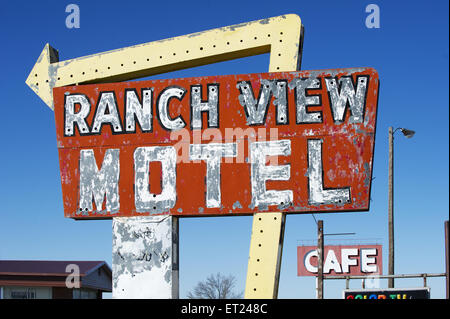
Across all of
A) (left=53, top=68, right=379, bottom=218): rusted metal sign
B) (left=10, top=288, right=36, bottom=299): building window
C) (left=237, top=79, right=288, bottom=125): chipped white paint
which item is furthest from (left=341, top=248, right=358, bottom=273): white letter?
(left=237, top=79, right=288, bottom=125): chipped white paint

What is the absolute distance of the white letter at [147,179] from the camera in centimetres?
876

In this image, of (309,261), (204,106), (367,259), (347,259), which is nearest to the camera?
(204,106)

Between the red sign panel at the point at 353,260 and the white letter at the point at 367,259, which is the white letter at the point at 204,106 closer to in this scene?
the red sign panel at the point at 353,260

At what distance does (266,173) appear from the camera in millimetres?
8477

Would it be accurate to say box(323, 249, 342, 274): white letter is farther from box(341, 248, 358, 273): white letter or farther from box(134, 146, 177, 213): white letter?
box(134, 146, 177, 213): white letter

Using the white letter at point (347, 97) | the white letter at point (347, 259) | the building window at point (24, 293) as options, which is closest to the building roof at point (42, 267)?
the building window at point (24, 293)

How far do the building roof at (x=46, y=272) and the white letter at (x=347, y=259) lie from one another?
15538 millimetres

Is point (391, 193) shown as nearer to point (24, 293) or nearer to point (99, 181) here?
point (99, 181)

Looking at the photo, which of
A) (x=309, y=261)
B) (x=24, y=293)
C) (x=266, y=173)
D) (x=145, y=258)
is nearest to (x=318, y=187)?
(x=266, y=173)

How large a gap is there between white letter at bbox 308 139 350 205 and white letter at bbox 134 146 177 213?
200 centimetres

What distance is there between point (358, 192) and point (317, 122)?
45.4 inches

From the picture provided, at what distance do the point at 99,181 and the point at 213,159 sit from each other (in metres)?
1.82

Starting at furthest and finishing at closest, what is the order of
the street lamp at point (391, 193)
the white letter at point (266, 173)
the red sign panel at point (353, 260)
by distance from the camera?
the red sign panel at point (353, 260)
the street lamp at point (391, 193)
the white letter at point (266, 173)
